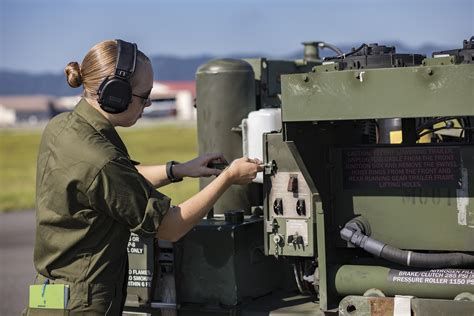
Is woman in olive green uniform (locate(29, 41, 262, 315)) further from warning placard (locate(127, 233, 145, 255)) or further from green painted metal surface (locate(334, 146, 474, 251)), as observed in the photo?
green painted metal surface (locate(334, 146, 474, 251))

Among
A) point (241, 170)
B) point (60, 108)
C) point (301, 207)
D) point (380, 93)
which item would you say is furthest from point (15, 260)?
point (60, 108)

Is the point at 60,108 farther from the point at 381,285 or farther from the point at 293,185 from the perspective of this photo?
the point at 381,285

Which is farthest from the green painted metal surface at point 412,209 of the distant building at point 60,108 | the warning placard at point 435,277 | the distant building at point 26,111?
the distant building at point 26,111

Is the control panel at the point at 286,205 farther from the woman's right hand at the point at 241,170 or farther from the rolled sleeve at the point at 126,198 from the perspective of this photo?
the rolled sleeve at the point at 126,198

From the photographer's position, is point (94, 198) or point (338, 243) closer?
point (94, 198)

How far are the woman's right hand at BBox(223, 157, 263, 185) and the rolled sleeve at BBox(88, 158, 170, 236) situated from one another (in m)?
0.41

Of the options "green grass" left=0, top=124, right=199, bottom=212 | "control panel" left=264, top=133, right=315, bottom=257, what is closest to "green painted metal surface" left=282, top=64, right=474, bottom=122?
"control panel" left=264, top=133, right=315, bottom=257

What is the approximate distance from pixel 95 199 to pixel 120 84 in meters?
0.48

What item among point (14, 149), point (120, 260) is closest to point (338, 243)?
point (120, 260)

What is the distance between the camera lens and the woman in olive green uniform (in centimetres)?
370

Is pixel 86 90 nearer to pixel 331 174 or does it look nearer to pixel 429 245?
pixel 331 174

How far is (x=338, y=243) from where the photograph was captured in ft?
15.0

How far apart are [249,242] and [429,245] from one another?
961 mm

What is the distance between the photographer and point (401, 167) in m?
4.37
